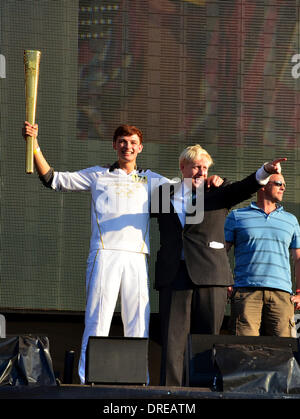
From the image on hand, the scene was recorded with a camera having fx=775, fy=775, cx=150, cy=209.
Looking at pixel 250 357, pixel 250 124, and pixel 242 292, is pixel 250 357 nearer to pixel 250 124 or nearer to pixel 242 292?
pixel 242 292

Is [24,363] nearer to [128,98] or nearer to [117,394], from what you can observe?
[117,394]

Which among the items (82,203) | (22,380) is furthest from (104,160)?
(22,380)

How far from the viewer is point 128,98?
536 centimetres

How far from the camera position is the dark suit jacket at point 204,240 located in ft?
11.7

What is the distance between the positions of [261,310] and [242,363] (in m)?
1.39

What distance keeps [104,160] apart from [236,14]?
140cm

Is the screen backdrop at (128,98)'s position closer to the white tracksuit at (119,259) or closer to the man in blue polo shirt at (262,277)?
the man in blue polo shirt at (262,277)

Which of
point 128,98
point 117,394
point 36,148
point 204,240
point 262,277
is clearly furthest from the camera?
point 128,98

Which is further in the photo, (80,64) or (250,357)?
(80,64)

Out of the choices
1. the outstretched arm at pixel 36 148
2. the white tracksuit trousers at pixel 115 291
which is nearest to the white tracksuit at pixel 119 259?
the white tracksuit trousers at pixel 115 291

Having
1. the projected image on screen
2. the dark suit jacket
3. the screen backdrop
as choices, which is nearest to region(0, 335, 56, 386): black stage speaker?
the dark suit jacket

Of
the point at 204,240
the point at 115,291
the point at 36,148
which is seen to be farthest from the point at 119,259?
the point at 36,148

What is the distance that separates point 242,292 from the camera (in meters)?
4.32

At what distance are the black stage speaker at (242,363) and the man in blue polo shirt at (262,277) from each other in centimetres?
107
